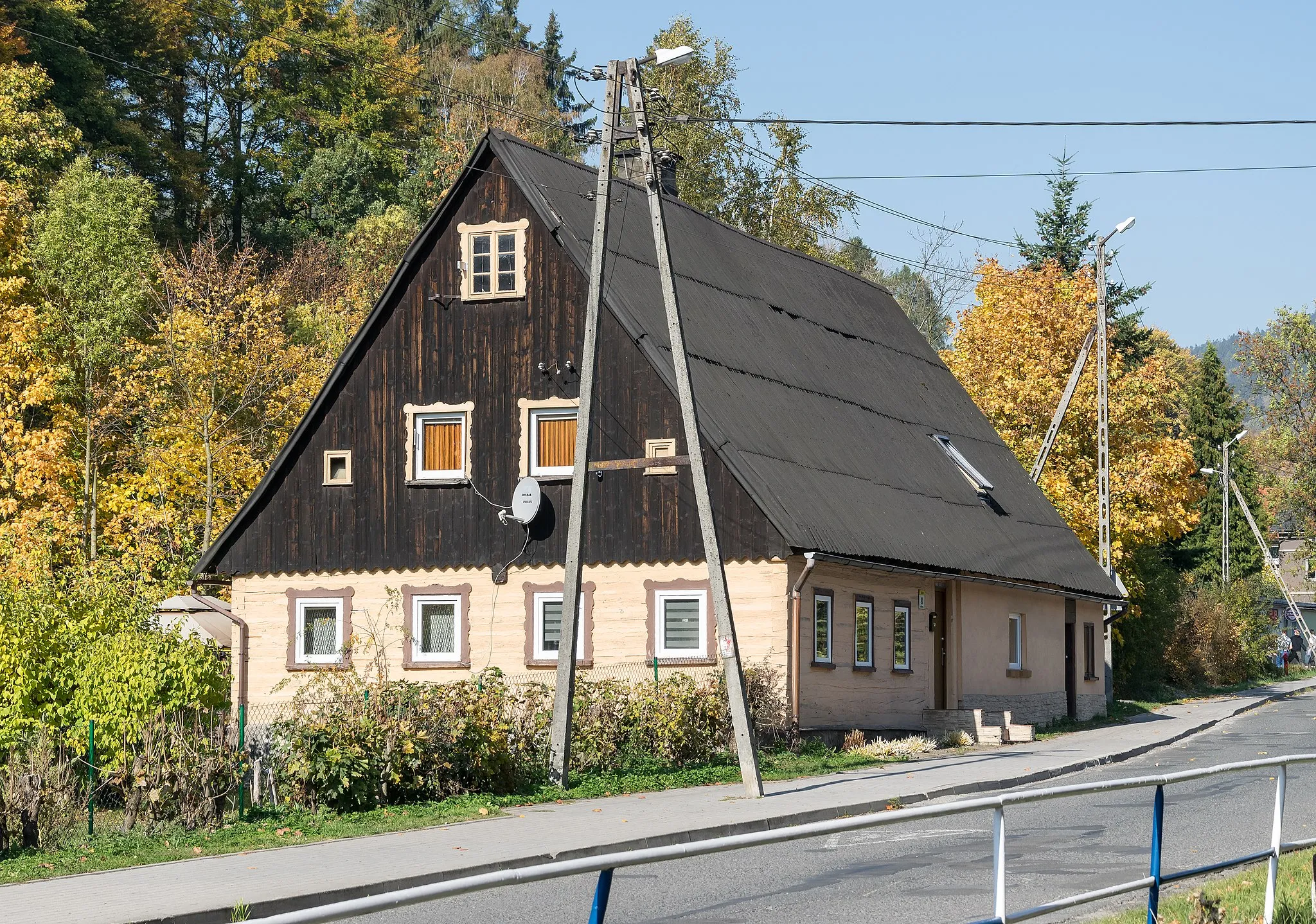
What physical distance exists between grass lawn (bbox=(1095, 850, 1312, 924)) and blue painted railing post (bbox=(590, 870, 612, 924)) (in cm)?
470

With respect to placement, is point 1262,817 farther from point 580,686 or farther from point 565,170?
point 565,170

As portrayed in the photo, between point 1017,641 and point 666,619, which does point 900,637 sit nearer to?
point 666,619

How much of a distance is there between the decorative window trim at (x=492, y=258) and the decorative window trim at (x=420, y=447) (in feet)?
6.61

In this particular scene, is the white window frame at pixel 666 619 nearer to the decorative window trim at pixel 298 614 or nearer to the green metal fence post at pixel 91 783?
the decorative window trim at pixel 298 614

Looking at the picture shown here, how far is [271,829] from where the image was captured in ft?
53.4

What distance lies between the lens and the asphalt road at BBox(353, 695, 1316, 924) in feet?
20.7

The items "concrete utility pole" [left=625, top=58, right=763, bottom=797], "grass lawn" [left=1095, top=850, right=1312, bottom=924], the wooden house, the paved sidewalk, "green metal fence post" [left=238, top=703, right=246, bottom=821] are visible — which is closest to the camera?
"grass lawn" [left=1095, top=850, right=1312, bottom=924]

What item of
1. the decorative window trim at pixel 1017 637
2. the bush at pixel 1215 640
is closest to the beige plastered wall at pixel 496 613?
the decorative window trim at pixel 1017 637

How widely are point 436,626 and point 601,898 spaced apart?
23452 mm

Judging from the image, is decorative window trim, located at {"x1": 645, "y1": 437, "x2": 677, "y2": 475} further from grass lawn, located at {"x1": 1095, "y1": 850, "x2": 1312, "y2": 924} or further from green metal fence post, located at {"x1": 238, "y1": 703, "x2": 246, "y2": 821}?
grass lawn, located at {"x1": 1095, "y1": 850, "x2": 1312, "y2": 924}

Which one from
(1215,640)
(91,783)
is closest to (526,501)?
(91,783)

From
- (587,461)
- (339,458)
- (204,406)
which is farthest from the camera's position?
(204,406)

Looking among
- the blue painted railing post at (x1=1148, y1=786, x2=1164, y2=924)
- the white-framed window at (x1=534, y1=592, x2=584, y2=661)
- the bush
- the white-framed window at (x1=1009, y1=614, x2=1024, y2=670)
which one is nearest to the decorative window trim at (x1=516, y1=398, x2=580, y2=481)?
the white-framed window at (x1=534, y1=592, x2=584, y2=661)

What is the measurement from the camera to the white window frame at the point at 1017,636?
3506 centimetres
